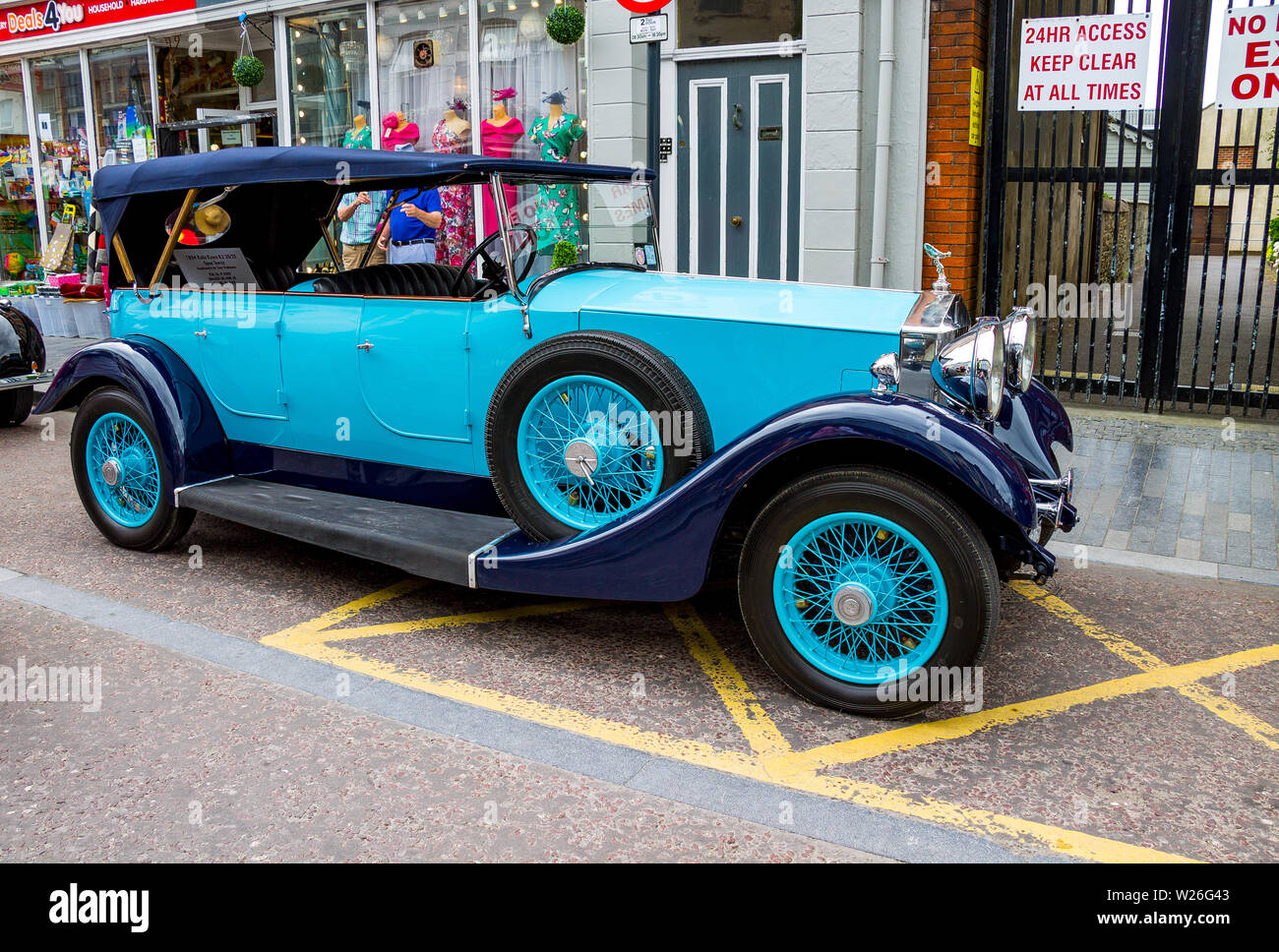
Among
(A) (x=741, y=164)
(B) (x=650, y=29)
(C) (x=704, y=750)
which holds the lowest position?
(C) (x=704, y=750)

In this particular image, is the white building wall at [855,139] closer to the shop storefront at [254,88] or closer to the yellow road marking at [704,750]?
the shop storefront at [254,88]

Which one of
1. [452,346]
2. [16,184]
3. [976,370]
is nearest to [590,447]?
[452,346]

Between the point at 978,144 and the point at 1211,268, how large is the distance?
21.5 metres

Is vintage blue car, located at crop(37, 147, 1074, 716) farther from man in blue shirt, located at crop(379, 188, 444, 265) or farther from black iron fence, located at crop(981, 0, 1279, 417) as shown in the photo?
black iron fence, located at crop(981, 0, 1279, 417)

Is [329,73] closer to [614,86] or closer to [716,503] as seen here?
[614,86]

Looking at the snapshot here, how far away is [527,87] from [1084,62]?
513cm

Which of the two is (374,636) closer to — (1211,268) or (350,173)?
(350,173)

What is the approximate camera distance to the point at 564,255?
15.3 ft

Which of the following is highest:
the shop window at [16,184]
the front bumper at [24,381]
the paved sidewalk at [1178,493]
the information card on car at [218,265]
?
the shop window at [16,184]

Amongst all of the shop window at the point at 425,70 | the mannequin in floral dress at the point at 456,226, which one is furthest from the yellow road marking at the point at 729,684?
the shop window at the point at 425,70

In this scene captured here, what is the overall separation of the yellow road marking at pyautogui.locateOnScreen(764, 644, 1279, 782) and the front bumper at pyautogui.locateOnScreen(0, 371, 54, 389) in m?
7.46

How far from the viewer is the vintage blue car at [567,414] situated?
334cm

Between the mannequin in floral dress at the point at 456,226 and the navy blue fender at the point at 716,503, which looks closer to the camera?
the navy blue fender at the point at 716,503

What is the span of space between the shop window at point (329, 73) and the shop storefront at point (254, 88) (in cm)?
2
